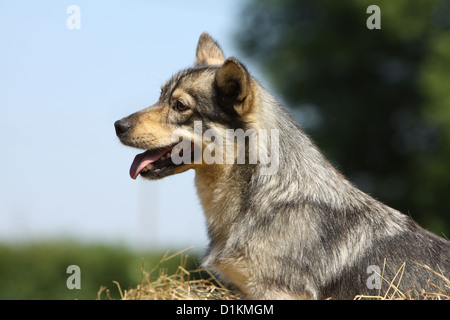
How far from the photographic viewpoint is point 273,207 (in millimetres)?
5285

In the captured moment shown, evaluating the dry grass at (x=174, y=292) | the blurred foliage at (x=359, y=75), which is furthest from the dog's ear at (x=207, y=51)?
the blurred foliage at (x=359, y=75)

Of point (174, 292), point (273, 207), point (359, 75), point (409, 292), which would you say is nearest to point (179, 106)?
point (273, 207)

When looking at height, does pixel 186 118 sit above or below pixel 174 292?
above

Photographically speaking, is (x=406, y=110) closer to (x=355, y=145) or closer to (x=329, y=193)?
(x=355, y=145)

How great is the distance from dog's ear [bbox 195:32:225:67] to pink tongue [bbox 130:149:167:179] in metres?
1.47

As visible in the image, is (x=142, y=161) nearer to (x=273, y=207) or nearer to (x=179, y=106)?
(x=179, y=106)

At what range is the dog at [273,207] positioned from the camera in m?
5.14

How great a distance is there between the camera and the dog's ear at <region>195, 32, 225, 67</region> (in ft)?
22.1

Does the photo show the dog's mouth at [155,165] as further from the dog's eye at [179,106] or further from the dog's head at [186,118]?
the dog's eye at [179,106]

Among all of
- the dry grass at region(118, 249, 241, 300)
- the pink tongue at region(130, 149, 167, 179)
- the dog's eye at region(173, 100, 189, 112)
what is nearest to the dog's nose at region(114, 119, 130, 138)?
the pink tongue at region(130, 149, 167, 179)

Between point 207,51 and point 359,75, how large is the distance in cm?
2158

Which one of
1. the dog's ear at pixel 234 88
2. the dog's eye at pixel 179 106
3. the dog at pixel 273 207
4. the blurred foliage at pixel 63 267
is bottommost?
the blurred foliage at pixel 63 267

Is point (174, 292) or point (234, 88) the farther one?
point (174, 292)

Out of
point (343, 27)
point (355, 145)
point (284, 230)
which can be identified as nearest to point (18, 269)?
point (284, 230)
